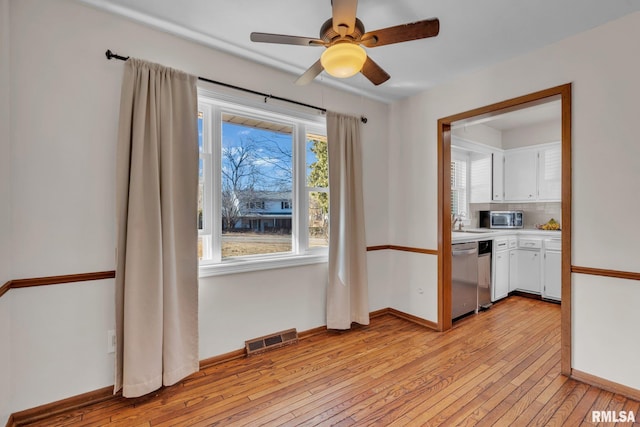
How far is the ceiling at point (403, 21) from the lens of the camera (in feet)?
6.38

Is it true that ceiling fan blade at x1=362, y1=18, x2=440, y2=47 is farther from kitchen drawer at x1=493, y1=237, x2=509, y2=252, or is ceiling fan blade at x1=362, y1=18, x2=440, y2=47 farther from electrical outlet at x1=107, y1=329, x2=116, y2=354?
kitchen drawer at x1=493, y1=237, x2=509, y2=252

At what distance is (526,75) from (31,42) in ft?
11.8

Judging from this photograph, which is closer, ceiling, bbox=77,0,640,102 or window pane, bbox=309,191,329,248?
ceiling, bbox=77,0,640,102

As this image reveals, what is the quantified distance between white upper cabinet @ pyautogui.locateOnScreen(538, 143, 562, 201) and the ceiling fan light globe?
14.2ft

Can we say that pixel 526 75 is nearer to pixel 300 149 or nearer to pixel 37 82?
pixel 300 149

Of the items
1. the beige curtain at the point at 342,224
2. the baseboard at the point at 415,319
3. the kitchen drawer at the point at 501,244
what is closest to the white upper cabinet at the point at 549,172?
the kitchen drawer at the point at 501,244

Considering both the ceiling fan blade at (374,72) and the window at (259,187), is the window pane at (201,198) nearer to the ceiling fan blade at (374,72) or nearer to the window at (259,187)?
the window at (259,187)

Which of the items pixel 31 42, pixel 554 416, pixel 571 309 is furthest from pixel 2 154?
pixel 571 309

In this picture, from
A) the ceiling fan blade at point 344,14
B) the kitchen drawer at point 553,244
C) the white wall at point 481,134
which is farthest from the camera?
the white wall at point 481,134

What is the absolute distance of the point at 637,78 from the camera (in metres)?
2.03

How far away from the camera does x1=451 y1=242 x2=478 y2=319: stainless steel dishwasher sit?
135 inches

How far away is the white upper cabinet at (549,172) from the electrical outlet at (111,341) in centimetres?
561

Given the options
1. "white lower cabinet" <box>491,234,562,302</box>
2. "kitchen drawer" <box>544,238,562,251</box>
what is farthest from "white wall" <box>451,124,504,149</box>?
"kitchen drawer" <box>544,238,562,251</box>

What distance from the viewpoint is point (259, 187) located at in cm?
285
